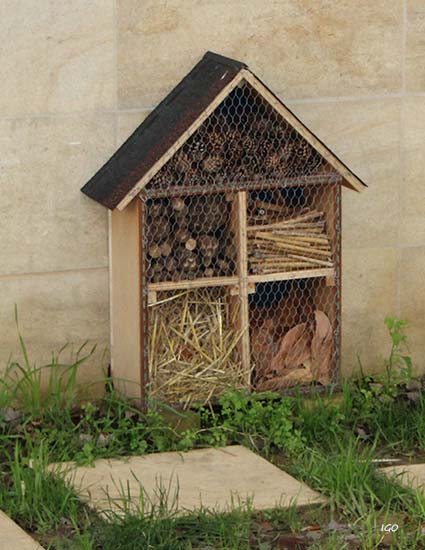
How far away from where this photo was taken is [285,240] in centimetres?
579

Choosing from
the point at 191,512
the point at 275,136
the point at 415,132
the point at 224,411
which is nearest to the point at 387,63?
the point at 415,132

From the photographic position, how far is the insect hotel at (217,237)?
5.52 m

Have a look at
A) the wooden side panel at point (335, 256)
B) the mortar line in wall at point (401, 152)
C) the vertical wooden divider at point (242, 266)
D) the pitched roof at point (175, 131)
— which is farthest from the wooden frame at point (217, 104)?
the mortar line in wall at point (401, 152)

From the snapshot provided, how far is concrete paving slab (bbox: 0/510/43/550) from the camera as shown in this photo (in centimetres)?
446

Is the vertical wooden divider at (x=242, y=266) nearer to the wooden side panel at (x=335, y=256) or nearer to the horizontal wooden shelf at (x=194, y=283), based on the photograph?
the horizontal wooden shelf at (x=194, y=283)

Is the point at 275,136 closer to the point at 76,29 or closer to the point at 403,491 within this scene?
the point at 76,29

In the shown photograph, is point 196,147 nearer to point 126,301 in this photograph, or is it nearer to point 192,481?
point 126,301

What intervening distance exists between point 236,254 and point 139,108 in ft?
2.41

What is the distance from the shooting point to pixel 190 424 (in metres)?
5.64

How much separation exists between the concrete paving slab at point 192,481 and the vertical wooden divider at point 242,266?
0.47m

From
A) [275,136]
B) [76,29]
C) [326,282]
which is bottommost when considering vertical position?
[326,282]

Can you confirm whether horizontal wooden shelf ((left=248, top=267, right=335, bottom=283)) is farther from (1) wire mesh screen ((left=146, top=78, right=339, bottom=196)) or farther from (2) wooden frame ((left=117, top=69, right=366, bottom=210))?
(2) wooden frame ((left=117, top=69, right=366, bottom=210))

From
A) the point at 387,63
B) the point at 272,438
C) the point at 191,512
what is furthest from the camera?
the point at 387,63

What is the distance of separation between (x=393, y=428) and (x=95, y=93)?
72.3 inches
